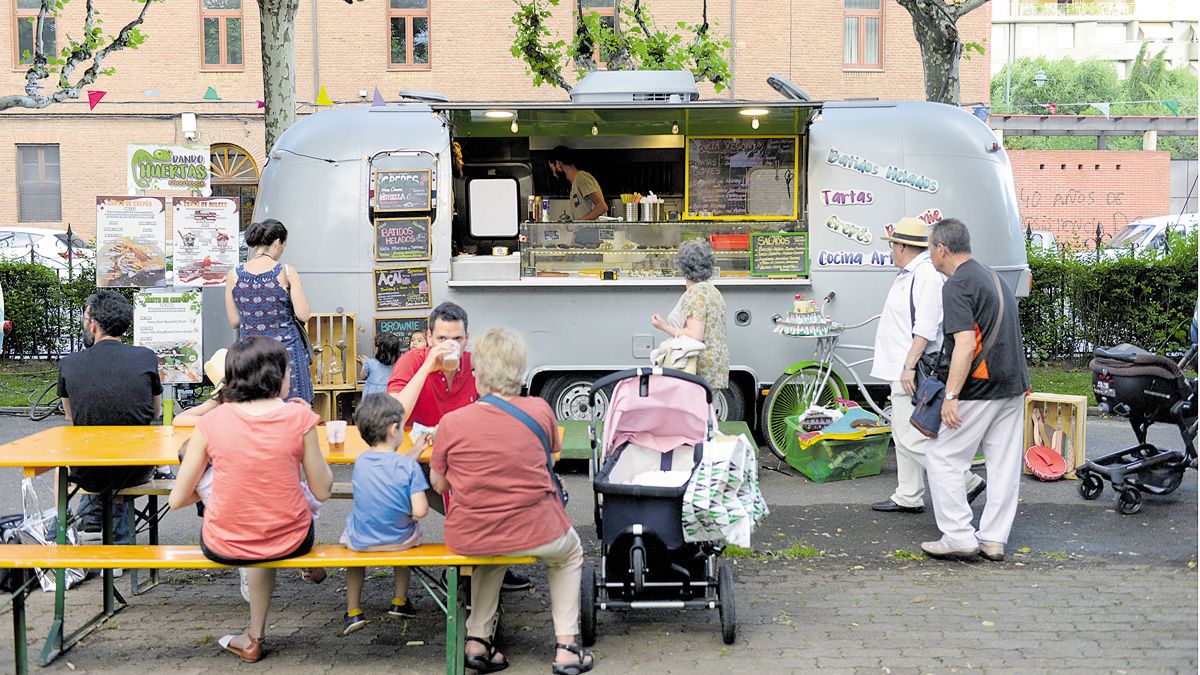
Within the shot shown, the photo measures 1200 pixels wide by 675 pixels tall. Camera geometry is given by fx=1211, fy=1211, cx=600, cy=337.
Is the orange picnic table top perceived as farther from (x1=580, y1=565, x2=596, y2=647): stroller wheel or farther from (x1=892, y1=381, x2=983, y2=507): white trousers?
(x1=892, y1=381, x2=983, y2=507): white trousers

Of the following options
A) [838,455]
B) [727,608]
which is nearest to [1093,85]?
[838,455]

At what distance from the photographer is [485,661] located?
15.8 feet

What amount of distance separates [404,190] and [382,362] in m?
1.36

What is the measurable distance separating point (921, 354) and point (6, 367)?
11.4 metres

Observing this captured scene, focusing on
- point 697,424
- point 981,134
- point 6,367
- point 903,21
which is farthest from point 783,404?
point 903,21

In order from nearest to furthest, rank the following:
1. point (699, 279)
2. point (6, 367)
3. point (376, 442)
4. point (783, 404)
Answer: point (376, 442), point (699, 279), point (783, 404), point (6, 367)

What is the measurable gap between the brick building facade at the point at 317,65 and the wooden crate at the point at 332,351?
56.1 ft

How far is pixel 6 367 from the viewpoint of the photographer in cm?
1419

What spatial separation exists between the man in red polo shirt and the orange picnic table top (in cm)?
18

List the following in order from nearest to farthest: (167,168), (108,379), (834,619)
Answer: (834,619) < (108,379) < (167,168)

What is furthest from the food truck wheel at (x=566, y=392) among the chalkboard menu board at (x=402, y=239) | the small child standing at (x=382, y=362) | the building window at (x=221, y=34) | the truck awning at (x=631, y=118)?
the building window at (x=221, y=34)

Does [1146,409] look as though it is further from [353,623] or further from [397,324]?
[397,324]

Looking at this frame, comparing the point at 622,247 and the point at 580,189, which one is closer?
the point at 622,247

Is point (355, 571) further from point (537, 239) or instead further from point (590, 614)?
point (537, 239)
